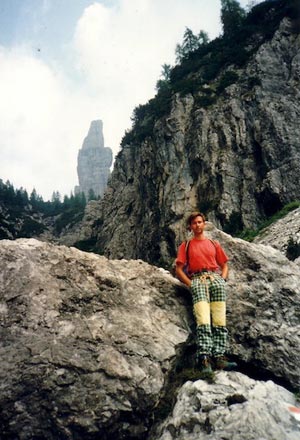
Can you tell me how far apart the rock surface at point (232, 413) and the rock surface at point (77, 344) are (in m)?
0.46

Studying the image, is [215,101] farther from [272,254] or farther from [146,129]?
[272,254]

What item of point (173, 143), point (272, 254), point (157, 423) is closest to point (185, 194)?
point (173, 143)

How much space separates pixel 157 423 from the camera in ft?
16.8

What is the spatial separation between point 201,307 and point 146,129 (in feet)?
156

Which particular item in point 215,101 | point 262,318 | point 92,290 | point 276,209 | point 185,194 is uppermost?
point 215,101

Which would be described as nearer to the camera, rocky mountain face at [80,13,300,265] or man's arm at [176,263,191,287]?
man's arm at [176,263,191,287]

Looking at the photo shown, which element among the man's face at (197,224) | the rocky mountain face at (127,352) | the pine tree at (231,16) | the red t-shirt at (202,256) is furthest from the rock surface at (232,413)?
the pine tree at (231,16)

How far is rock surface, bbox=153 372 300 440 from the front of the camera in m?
4.38

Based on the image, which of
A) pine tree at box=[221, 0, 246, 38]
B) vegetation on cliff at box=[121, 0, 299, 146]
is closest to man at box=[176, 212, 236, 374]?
vegetation on cliff at box=[121, 0, 299, 146]

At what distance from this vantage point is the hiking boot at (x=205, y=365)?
5562mm

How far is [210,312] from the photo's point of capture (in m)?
6.37

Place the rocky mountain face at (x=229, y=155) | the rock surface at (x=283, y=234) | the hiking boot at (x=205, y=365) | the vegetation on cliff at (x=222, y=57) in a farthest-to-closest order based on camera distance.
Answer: the vegetation on cliff at (x=222, y=57) < the rocky mountain face at (x=229, y=155) < the rock surface at (x=283, y=234) < the hiking boot at (x=205, y=365)

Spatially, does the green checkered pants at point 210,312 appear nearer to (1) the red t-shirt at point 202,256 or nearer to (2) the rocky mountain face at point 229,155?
(1) the red t-shirt at point 202,256

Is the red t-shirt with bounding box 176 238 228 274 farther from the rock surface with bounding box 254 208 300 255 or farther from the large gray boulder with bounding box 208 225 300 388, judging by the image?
the rock surface with bounding box 254 208 300 255
